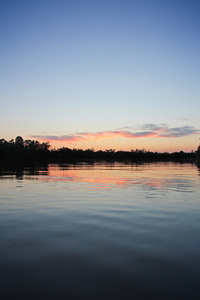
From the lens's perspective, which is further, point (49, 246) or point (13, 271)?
point (49, 246)

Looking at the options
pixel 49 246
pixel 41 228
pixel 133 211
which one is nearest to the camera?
pixel 49 246

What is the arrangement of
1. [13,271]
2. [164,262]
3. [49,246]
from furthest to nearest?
[49,246]
[164,262]
[13,271]

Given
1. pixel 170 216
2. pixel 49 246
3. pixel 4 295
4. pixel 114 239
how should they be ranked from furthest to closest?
A: pixel 170 216
pixel 114 239
pixel 49 246
pixel 4 295

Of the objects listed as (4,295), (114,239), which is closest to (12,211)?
(114,239)

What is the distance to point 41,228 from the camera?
938 centimetres

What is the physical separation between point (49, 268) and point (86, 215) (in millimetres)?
6014

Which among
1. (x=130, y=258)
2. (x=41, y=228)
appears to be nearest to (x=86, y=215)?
(x=41, y=228)

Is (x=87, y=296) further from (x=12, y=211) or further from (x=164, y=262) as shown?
(x=12, y=211)

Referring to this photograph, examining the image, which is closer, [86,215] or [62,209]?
[86,215]

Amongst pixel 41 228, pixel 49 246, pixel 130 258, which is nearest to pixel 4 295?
pixel 49 246

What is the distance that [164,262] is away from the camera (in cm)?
622

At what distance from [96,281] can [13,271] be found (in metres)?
2.12

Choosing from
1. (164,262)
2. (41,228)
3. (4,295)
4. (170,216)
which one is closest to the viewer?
(4,295)

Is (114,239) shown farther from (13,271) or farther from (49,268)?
(13,271)
